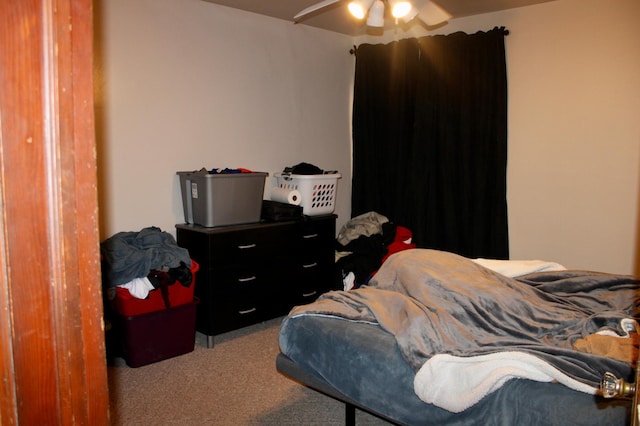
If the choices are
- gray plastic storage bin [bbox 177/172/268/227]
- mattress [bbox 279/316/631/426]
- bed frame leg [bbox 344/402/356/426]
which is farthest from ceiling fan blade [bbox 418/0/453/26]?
bed frame leg [bbox 344/402/356/426]

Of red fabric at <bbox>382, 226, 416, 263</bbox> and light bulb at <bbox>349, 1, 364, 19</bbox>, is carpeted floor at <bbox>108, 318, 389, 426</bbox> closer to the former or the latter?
red fabric at <bbox>382, 226, 416, 263</bbox>

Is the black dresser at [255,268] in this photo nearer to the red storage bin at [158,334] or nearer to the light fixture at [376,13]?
the red storage bin at [158,334]

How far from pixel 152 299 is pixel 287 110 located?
1972mm

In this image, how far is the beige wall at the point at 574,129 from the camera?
319 centimetres

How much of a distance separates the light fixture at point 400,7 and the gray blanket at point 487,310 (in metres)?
1.25

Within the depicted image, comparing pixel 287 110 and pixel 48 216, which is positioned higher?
pixel 287 110

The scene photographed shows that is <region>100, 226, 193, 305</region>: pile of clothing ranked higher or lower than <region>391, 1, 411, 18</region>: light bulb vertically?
lower

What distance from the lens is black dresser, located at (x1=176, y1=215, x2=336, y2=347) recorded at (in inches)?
123

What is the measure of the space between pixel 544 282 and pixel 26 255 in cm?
231

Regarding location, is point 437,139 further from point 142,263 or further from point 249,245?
point 142,263

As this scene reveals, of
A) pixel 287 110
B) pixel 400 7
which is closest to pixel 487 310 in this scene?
pixel 400 7

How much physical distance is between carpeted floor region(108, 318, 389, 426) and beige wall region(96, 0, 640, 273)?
0.99m

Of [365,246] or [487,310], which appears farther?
[365,246]

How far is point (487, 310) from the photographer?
1.96 metres
